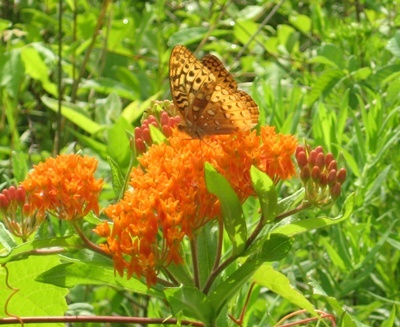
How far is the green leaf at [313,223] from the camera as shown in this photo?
5.35 ft

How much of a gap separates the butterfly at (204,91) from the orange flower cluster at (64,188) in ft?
0.87

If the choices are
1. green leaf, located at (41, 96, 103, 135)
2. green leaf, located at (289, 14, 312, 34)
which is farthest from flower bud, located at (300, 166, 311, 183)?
green leaf, located at (289, 14, 312, 34)

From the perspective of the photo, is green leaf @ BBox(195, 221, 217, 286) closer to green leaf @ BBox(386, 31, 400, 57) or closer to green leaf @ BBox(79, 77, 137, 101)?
green leaf @ BBox(386, 31, 400, 57)

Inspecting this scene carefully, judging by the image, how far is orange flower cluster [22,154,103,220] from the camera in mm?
1780

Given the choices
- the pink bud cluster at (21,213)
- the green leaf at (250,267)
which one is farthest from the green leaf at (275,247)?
the pink bud cluster at (21,213)

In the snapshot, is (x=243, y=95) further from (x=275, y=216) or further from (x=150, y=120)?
(x=275, y=216)

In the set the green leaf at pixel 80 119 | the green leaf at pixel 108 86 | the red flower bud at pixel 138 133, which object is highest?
the red flower bud at pixel 138 133

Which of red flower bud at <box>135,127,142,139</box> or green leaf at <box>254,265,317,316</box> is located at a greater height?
red flower bud at <box>135,127,142,139</box>

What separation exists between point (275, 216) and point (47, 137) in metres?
3.11

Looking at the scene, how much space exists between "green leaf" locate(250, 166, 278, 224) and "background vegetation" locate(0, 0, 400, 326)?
0.22 m

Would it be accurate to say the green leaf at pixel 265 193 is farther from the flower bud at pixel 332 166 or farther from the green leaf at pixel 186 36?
the green leaf at pixel 186 36

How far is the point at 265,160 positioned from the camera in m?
1.78

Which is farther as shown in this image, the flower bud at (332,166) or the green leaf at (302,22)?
the green leaf at (302,22)

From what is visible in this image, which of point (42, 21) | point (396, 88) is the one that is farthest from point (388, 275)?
point (42, 21)
